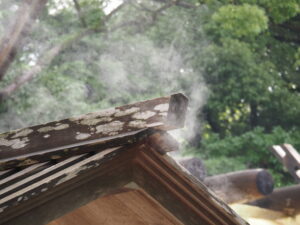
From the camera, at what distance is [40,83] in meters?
11.6

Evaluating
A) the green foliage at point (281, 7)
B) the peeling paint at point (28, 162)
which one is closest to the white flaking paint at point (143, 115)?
the peeling paint at point (28, 162)

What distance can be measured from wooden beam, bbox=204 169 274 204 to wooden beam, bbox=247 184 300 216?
12.5 inches

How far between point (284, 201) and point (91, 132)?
502 cm

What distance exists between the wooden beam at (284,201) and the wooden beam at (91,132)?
4860mm

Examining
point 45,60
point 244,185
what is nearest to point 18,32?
point 45,60

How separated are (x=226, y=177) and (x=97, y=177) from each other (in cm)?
461

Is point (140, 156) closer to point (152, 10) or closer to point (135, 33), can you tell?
point (152, 10)

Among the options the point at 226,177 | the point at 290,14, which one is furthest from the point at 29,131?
the point at 290,14

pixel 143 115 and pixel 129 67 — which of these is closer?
pixel 143 115

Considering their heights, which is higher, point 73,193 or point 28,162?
point 28,162

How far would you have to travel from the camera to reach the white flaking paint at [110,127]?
1.81 meters

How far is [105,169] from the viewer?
181 centimetres

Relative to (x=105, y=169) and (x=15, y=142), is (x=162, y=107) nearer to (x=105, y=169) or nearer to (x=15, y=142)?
(x=105, y=169)

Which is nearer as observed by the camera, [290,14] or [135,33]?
[290,14]
